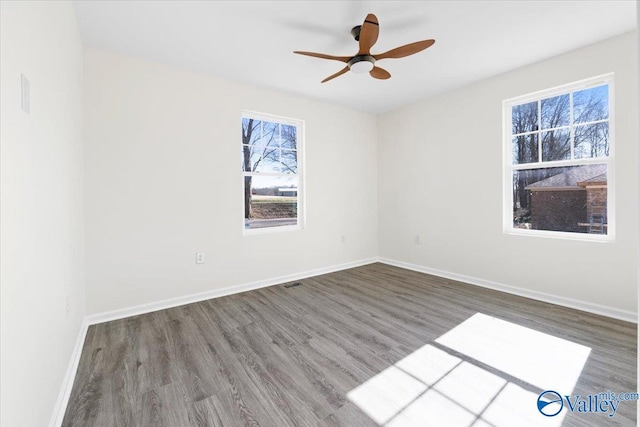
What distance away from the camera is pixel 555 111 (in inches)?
122

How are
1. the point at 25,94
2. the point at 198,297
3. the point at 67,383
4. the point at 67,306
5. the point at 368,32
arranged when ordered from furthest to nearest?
the point at 198,297 → the point at 368,32 → the point at 67,306 → the point at 67,383 → the point at 25,94

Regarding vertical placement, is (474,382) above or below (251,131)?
below

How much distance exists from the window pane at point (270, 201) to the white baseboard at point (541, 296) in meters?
2.20

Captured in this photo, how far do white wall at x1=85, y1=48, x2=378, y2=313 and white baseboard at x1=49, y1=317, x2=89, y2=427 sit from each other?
0.54m

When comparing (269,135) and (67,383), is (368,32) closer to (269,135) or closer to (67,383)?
(269,135)

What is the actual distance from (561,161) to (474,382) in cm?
270

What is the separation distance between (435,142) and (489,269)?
1939mm

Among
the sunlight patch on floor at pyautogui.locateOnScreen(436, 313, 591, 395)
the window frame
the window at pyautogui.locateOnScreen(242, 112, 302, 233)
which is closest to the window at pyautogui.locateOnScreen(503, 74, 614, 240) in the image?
the sunlight patch on floor at pyautogui.locateOnScreen(436, 313, 591, 395)

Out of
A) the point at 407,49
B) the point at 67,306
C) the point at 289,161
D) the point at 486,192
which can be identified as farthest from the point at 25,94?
the point at 486,192

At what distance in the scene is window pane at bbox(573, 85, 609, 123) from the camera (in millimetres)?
2775

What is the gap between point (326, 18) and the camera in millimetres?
2338

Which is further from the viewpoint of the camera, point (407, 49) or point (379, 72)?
point (379, 72)

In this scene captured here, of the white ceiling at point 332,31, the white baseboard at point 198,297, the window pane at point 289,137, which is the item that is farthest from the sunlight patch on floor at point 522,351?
the window pane at point 289,137

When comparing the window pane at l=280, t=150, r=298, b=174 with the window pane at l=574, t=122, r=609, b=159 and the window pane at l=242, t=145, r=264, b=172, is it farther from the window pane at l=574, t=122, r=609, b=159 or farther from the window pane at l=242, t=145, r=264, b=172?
the window pane at l=574, t=122, r=609, b=159
